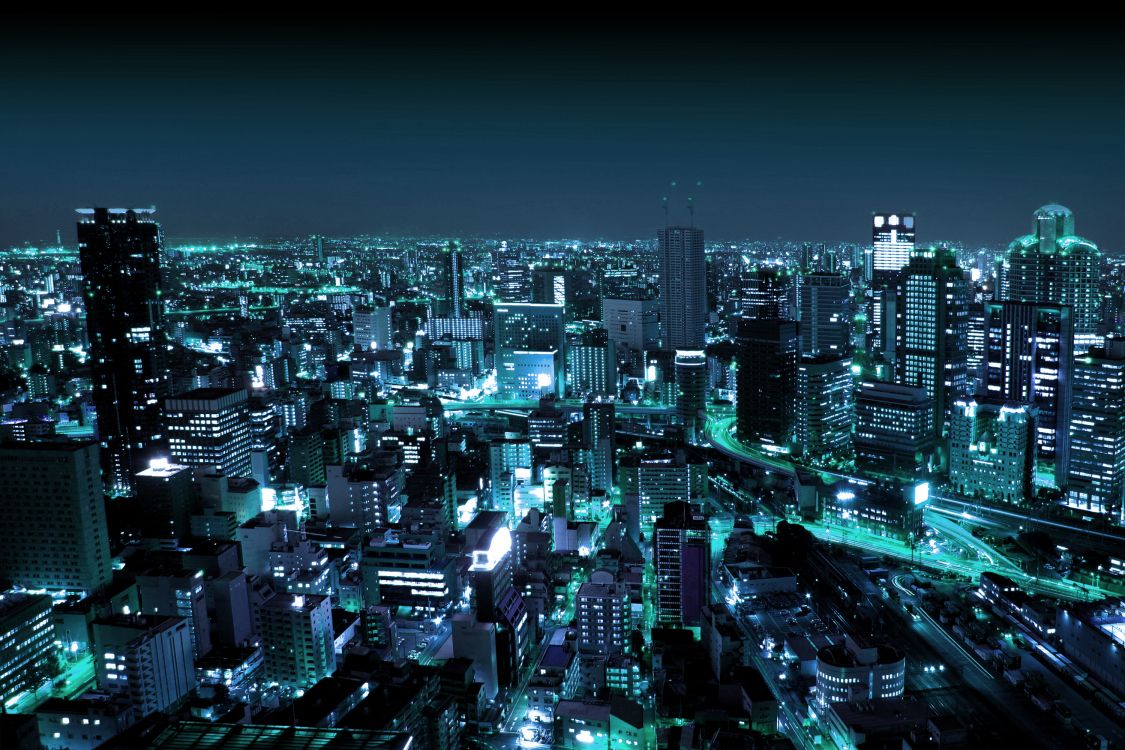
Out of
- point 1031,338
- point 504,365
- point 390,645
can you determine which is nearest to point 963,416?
point 1031,338

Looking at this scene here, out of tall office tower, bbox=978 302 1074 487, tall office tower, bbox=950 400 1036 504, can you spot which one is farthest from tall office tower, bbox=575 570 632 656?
tall office tower, bbox=978 302 1074 487

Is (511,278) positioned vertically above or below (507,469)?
above

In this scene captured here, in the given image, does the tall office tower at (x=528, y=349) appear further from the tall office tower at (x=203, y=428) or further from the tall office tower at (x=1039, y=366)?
the tall office tower at (x=1039, y=366)

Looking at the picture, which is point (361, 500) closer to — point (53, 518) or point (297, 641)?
point (53, 518)

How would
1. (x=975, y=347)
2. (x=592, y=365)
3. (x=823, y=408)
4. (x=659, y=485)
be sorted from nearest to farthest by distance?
(x=659, y=485) → (x=823, y=408) → (x=975, y=347) → (x=592, y=365)

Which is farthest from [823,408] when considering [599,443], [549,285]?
[549,285]
